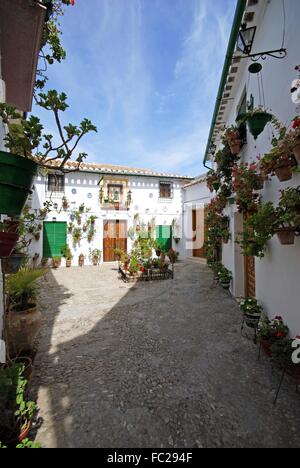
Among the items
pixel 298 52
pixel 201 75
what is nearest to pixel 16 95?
pixel 298 52

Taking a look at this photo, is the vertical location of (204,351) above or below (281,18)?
below

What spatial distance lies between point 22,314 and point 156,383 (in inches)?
82.5

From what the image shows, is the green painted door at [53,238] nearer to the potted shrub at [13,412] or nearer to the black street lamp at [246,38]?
the potted shrub at [13,412]

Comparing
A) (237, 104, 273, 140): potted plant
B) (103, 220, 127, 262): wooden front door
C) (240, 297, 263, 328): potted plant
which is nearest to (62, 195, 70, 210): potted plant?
(103, 220, 127, 262): wooden front door

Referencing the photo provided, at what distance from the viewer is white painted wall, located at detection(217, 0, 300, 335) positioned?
2.64m

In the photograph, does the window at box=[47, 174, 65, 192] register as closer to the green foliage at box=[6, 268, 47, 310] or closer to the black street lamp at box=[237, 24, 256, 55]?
the green foliage at box=[6, 268, 47, 310]

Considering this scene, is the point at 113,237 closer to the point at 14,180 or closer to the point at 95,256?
the point at 95,256

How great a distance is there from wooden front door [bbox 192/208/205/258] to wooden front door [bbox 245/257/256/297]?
23.3 feet

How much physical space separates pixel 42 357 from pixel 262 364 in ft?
10.8

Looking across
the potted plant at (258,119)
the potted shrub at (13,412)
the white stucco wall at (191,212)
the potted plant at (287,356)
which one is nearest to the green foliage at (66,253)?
the white stucco wall at (191,212)

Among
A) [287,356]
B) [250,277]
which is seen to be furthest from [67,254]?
[287,356]

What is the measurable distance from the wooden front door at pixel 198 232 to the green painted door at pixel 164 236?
161 centimetres
